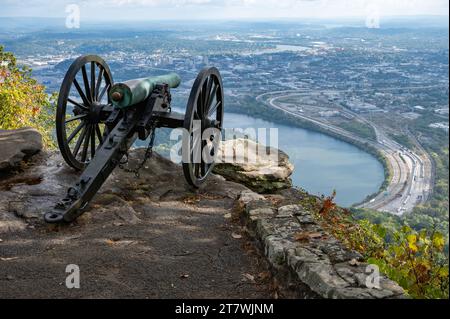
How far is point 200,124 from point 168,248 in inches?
97.5

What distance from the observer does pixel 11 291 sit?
3648mm

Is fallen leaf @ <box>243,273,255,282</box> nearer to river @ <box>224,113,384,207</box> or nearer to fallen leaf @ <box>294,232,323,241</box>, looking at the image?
fallen leaf @ <box>294,232,323,241</box>

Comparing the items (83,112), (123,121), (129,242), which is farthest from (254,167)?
(129,242)

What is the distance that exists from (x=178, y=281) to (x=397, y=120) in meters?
45.7

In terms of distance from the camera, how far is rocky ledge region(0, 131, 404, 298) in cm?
348

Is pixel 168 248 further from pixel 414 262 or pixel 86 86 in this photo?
pixel 86 86

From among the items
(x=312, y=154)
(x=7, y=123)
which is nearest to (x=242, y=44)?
(x=312, y=154)

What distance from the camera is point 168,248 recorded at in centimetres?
464

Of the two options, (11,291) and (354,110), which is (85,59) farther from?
(354,110)

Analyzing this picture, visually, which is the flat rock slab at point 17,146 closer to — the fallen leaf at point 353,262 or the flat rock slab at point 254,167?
the flat rock slab at point 254,167

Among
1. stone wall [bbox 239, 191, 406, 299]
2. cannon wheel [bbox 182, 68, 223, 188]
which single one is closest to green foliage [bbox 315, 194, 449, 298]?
stone wall [bbox 239, 191, 406, 299]

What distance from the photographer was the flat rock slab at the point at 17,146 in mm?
6911

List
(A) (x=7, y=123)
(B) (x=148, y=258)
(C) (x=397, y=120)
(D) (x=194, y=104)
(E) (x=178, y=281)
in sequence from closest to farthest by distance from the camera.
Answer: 1. (E) (x=178, y=281)
2. (B) (x=148, y=258)
3. (D) (x=194, y=104)
4. (A) (x=7, y=123)
5. (C) (x=397, y=120)

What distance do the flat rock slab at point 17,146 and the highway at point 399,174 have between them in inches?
876
